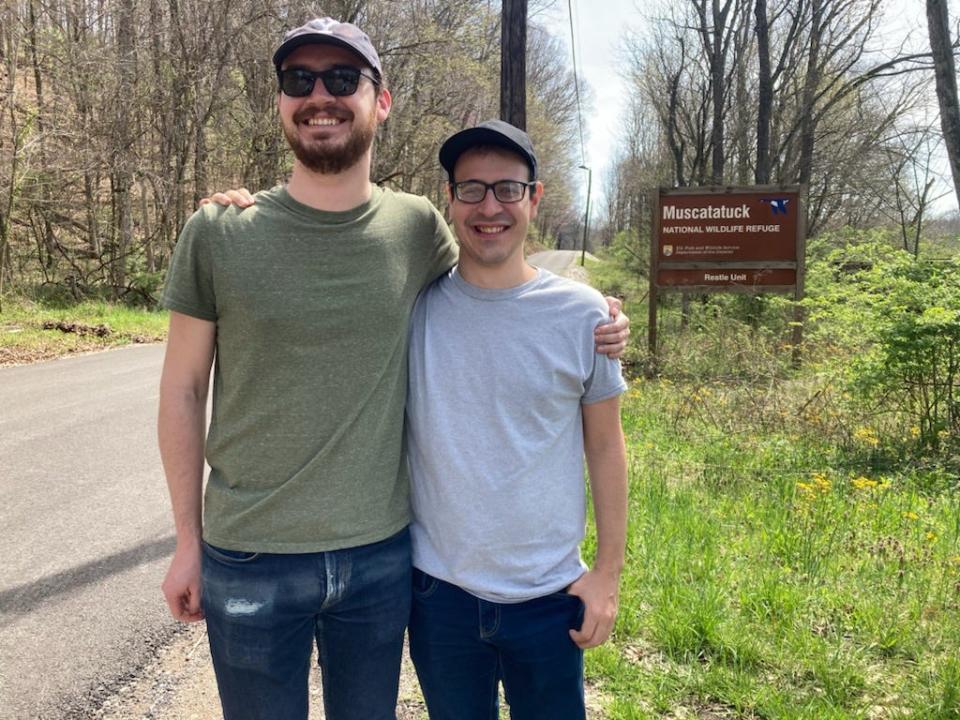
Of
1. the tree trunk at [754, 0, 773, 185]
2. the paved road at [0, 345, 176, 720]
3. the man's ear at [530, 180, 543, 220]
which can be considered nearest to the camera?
the man's ear at [530, 180, 543, 220]

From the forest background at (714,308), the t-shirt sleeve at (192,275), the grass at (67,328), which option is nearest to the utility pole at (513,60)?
the forest background at (714,308)

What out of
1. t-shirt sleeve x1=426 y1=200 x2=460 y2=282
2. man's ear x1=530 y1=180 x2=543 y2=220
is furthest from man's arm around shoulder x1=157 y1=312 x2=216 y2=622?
man's ear x1=530 y1=180 x2=543 y2=220

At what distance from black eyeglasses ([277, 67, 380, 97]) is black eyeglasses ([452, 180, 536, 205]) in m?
0.38

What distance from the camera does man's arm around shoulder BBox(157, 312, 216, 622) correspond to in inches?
68.4

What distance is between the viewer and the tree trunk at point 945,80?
8391 mm

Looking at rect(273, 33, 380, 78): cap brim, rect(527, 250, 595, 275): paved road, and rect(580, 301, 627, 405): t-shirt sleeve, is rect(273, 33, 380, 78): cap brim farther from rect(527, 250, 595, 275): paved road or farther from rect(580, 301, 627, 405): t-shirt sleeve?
rect(527, 250, 595, 275): paved road

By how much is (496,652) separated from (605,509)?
473 mm

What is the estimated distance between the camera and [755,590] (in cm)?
343

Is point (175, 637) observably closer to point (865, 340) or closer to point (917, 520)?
point (917, 520)

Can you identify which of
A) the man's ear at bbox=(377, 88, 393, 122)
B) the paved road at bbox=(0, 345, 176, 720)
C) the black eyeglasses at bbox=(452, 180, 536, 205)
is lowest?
the paved road at bbox=(0, 345, 176, 720)

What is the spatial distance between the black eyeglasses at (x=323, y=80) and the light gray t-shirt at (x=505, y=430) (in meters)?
0.62

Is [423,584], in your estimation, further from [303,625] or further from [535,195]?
[535,195]

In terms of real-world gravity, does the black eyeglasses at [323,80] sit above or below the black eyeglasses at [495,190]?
above

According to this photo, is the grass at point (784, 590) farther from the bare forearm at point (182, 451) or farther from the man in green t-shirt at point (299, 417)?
the bare forearm at point (182, 451)
